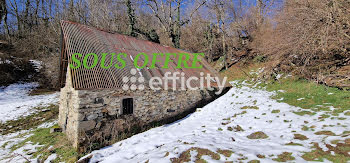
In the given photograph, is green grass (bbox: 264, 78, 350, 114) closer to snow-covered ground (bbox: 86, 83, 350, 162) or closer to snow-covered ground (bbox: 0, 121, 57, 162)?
snow-covered ground (bbox: 86, 83, 350, 162)

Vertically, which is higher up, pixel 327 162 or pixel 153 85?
pixel 153 85

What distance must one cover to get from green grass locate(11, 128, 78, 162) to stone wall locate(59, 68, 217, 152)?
0.26 metres

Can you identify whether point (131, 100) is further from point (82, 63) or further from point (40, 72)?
point (40, 72)

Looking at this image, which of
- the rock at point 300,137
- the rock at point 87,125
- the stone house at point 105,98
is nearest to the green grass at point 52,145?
the stone house at point 105,98

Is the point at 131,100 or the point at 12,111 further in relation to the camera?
the point at 12,111

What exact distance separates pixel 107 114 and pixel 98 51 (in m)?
2.77

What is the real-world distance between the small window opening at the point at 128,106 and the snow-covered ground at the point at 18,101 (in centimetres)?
762

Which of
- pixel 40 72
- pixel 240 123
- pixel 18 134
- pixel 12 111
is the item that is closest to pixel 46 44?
pixel 40 72

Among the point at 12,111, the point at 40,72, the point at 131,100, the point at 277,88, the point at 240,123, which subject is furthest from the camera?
the point at 40,72

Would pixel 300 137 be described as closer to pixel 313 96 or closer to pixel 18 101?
pixel 313 96

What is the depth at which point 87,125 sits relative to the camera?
5.05m

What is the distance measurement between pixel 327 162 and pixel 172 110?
6.02m

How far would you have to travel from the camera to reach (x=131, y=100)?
6.32m

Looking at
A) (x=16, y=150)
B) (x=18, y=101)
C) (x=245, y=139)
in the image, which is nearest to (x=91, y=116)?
(x=16, y=150)
